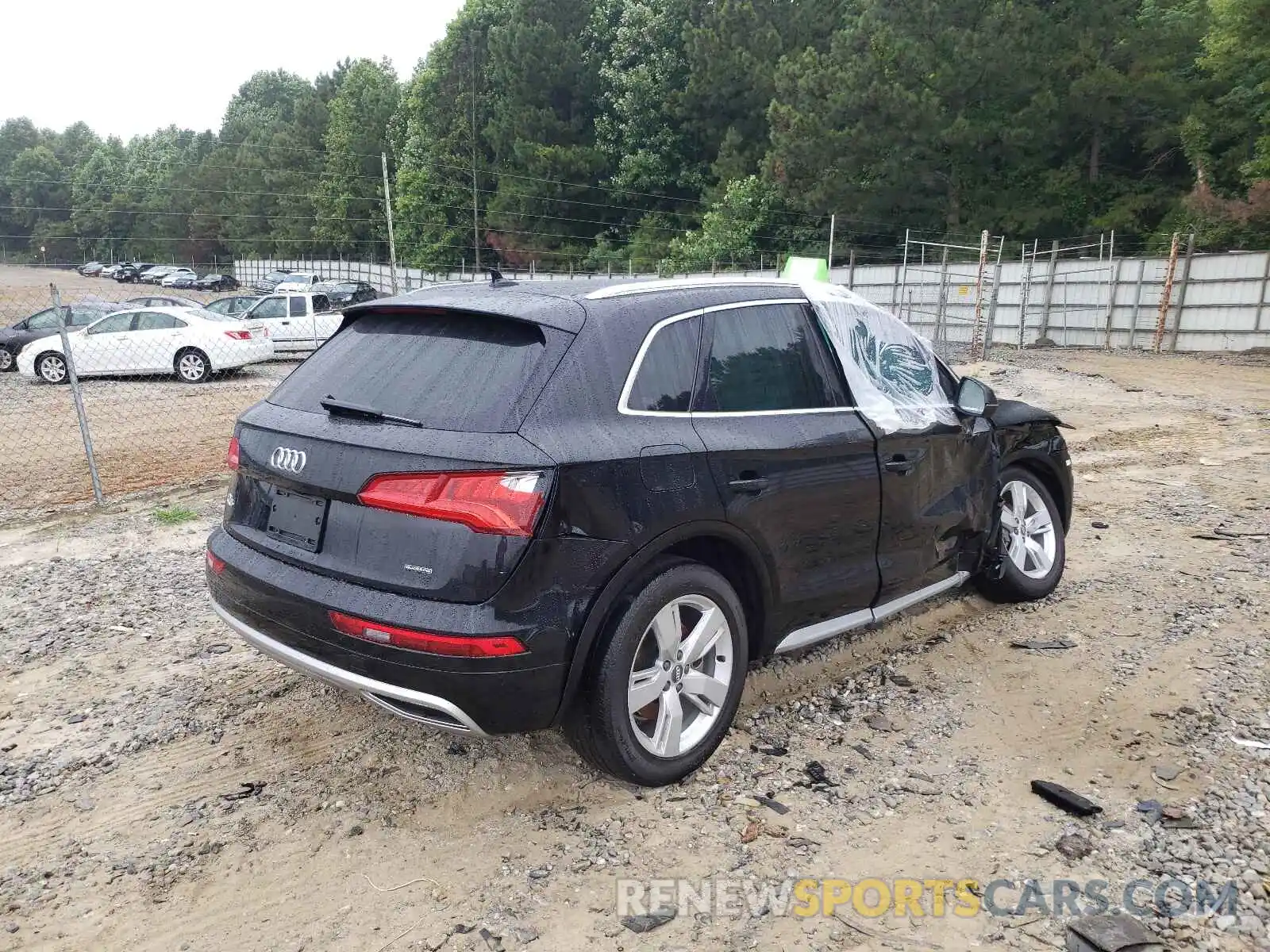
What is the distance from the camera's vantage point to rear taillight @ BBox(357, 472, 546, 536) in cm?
267

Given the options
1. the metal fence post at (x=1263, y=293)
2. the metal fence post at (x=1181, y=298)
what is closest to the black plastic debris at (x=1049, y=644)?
the metal fence post at (x=1263, y=293)

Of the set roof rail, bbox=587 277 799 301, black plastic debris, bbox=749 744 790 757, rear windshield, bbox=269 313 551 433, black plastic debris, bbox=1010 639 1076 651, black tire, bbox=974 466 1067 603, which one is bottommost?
black plastic debris, bbox=749 744 790 757

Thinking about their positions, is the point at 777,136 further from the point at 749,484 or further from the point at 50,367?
the point at 749,484

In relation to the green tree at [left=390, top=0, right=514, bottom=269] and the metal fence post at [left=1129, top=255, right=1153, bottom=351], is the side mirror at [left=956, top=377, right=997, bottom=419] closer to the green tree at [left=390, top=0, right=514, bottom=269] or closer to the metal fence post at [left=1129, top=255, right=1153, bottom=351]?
the metal fence post at [left=1129, top=255, right=1153, bottom=351]

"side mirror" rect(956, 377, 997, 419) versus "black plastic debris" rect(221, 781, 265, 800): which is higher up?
"side mirror" rect(956, 377, 997, 419)

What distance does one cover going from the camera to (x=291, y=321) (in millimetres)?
19594

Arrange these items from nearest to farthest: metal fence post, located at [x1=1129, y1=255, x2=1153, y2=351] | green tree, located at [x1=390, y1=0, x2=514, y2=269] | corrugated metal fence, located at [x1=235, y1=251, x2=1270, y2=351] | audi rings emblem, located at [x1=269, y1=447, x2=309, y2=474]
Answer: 1. audi rings emblem, located at [x1=269, y1=447, x2=309, y2=474]
2. corrugated metal fence, located at [x1=235, y1=251, x2=1270, y2=351]
3. metal fence post, located at [x1=1129, y1=255, x2=1153, y2=351]
4. green tree, located at [x1=390, y1=0, x2=514, y2=269]

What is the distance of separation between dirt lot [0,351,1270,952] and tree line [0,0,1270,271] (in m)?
28.4

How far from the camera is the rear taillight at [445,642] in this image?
2662mm

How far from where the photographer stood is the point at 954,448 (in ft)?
14.0

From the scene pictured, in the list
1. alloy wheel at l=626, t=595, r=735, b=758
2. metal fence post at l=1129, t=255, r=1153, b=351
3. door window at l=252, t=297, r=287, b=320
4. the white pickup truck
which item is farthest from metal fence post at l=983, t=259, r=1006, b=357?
alloy wheel at l=626, t=595, r=735, b=758

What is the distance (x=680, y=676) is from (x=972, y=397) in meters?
2.18

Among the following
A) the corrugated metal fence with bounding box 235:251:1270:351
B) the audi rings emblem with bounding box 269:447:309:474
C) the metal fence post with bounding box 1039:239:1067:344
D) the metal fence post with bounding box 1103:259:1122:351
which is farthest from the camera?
the metal fence post with bounding box 1039:239:1067:344

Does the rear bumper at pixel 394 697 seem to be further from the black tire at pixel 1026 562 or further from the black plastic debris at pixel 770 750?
the black tire at pixel 1026 562
